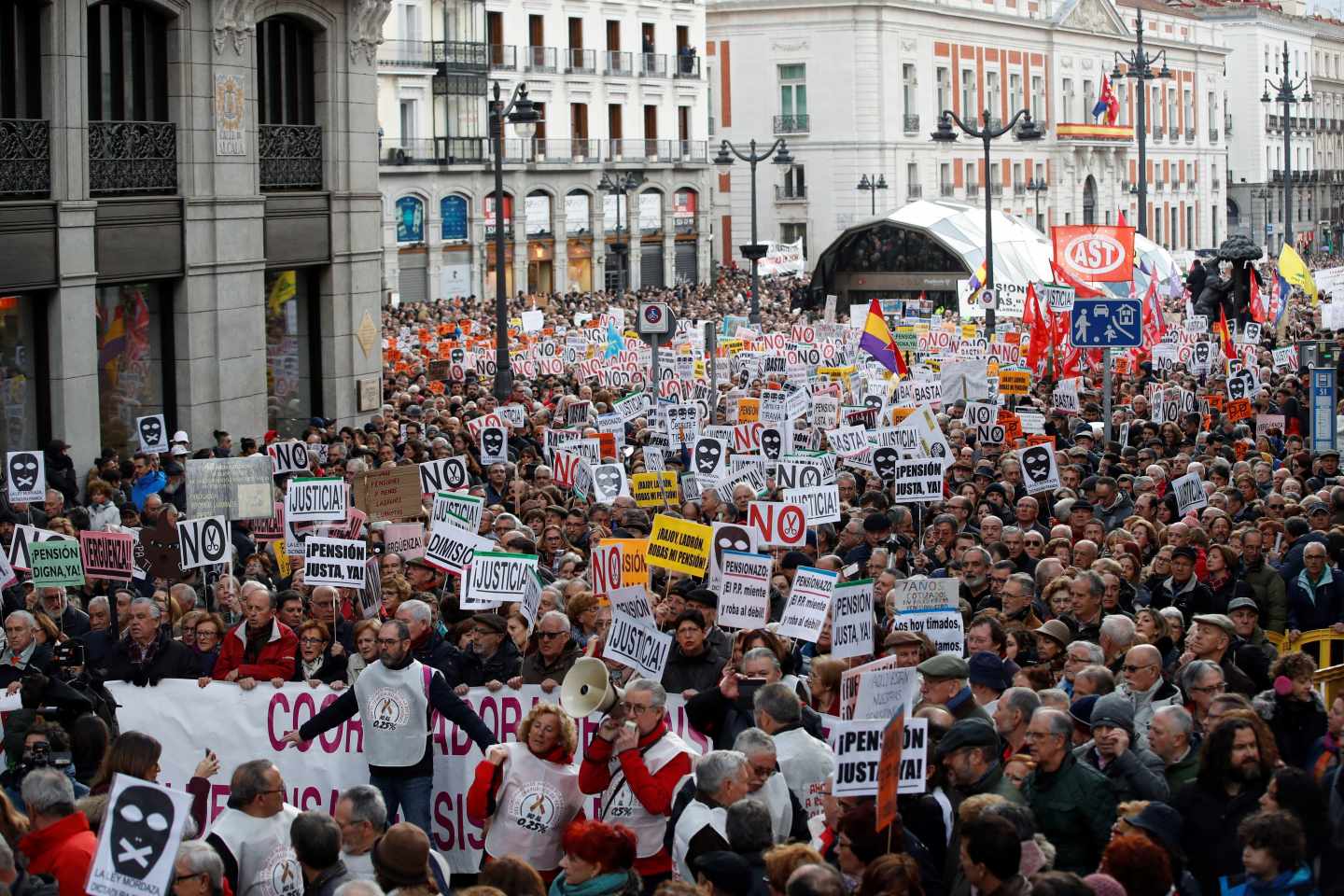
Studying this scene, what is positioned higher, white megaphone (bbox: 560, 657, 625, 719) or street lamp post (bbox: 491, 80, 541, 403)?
street lamp post (bbox: 491, 80, 541, 403)

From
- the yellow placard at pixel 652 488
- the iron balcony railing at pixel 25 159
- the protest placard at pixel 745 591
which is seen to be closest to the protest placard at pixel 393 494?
the yellow placard at pixel 652 488

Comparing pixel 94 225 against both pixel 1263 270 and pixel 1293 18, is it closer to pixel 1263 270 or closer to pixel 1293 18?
pixel 1263 270

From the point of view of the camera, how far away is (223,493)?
15.4 m

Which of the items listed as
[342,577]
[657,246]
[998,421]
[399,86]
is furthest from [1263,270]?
[342,577]

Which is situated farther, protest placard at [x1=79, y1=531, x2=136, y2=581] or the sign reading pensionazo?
the sign reading pensionazo

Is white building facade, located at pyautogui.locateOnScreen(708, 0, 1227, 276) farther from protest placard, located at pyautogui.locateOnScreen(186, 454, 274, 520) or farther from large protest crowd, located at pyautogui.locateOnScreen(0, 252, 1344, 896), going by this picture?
protest placard, located at pyautogui.locateOnScreen(186, 454, 274, 520)

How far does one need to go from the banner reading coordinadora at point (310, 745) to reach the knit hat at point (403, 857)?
9.28 ft

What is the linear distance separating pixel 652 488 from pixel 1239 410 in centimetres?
768

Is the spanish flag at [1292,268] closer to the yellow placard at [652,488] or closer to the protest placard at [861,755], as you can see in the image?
the yellow placard at [652,488]

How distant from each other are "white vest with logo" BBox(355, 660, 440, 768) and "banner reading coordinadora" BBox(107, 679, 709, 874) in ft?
1.43

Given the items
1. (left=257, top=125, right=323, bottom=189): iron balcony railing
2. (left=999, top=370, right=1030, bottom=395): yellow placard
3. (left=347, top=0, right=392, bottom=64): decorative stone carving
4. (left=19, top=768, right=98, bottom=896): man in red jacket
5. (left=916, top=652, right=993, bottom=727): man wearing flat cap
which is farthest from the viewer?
(left=347, top=0, right=392, bottom=64): decorative stone carving

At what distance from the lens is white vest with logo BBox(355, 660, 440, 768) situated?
9969 millimetres

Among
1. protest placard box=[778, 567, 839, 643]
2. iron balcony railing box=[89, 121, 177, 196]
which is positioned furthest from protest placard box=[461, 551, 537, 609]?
iron balcony railing box=[89, 121, 177, 196]

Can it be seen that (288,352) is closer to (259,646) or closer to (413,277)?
(259,646)
